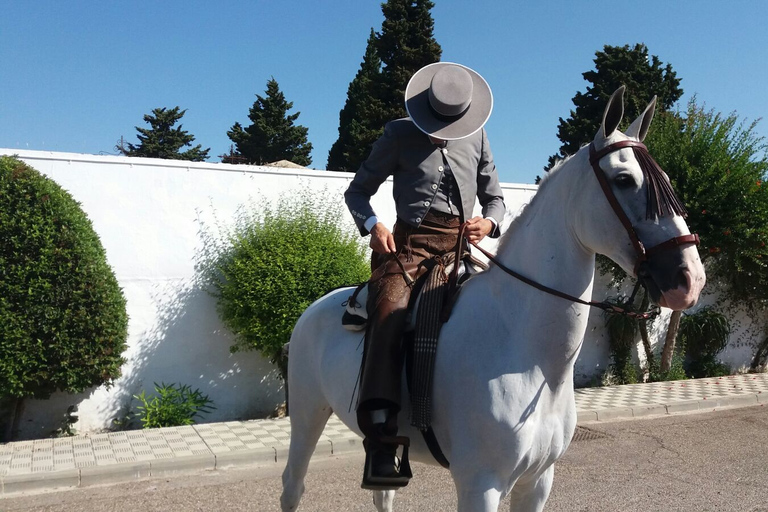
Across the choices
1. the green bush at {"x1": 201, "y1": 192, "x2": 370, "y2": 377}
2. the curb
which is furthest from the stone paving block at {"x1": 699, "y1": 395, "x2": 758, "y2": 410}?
the green bush at {"x1": 201, "y1": 192, "x2": 370, "y2": 377}

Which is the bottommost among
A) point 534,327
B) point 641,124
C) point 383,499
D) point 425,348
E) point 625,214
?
point 383,499

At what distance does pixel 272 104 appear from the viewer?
3572 centimetres

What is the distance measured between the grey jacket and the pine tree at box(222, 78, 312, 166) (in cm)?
3290

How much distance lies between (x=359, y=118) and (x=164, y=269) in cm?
2473

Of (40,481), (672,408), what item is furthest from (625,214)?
(672,408)

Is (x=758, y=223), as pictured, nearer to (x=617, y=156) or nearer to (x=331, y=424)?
(x=331, y=424)

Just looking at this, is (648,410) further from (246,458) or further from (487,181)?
(487,181)

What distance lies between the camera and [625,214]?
210cm

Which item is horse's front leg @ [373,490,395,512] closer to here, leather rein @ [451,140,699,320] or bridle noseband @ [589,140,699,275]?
leather rein @ [451,140,699,320]

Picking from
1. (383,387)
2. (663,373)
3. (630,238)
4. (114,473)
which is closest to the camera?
(630,238)

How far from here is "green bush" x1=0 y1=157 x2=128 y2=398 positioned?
616 cm

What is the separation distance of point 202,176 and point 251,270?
151cm

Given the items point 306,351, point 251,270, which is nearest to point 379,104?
point 251,270

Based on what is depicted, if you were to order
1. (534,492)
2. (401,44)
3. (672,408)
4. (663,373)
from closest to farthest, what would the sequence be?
(534,492) < (672,408) < (663,373) < (401,44)
